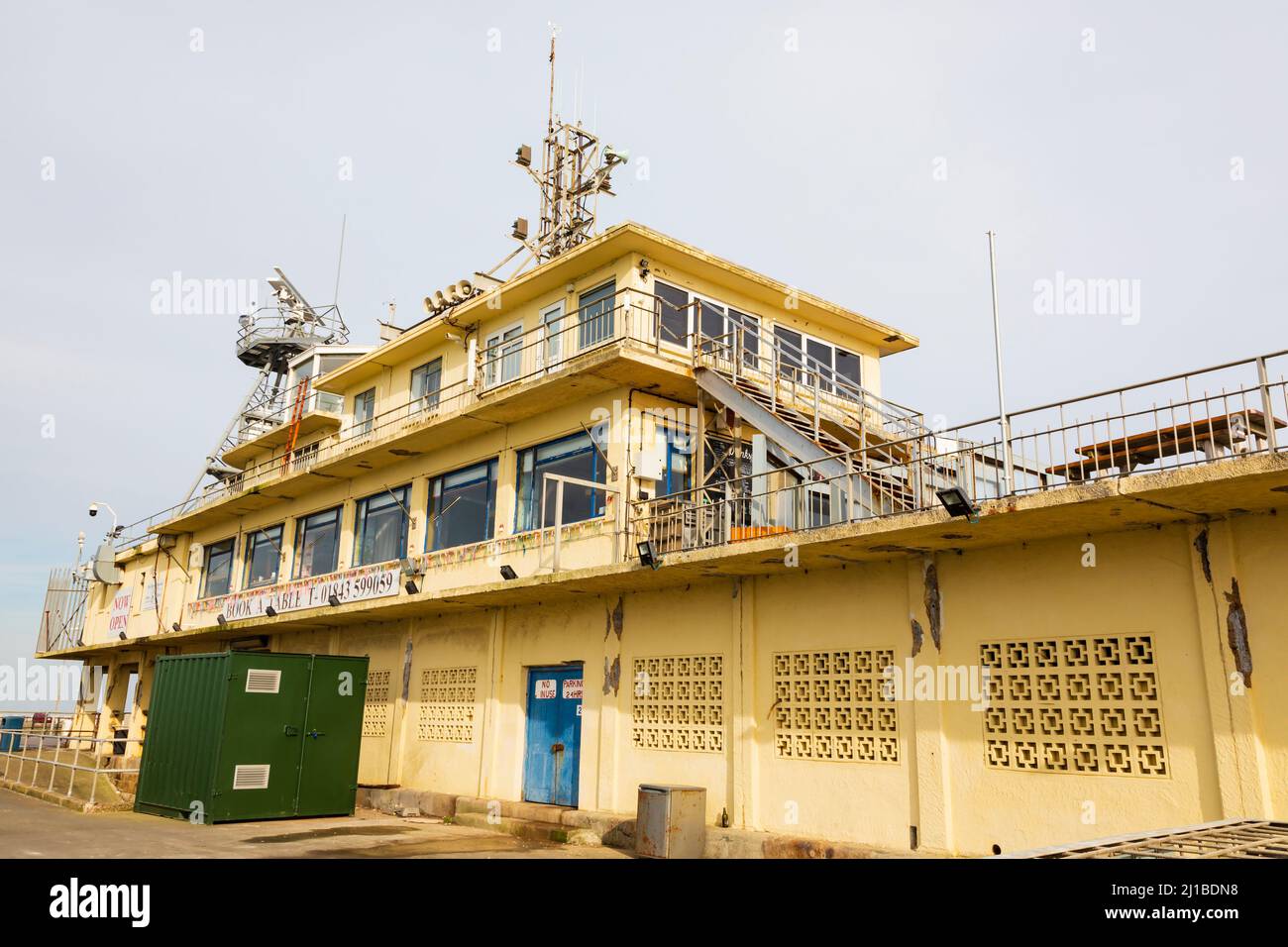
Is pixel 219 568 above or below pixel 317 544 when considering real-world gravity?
above

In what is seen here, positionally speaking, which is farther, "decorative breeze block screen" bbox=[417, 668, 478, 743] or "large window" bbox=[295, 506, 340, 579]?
"large window" bbox=[295, 506, 340, 579]

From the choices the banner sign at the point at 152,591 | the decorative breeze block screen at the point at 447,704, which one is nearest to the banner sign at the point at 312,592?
the decorative breeze block screen at the point at 447,704

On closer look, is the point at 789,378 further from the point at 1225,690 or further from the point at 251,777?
the point at 251,777

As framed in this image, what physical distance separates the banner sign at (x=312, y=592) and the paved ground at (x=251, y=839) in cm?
504

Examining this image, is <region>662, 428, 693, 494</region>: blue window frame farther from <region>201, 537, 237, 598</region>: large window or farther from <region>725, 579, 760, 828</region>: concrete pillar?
<region>201, 537, 237, 598</region>: large window

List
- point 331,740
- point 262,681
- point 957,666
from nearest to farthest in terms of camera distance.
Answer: point 957,666 < point 262,681 < point 331,740

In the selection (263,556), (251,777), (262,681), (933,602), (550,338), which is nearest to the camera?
(933,602)

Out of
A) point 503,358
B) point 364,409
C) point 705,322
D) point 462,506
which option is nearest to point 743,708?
point 705,322

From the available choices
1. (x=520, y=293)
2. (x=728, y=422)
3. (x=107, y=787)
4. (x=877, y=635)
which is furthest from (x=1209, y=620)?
(x=107, y=787)

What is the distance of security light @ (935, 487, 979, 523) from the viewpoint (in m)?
10.1

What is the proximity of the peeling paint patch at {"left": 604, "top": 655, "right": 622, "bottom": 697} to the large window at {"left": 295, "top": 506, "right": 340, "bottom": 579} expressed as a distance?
10669 mm

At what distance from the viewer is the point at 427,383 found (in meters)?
23.2

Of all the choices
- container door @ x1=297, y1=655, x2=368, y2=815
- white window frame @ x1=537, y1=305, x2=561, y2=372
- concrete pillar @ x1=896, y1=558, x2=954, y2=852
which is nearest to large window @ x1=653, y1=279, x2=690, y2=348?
white window frame @ x1=537, y1=305, x2=561, y2=372

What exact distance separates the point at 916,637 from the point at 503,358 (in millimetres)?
10608
